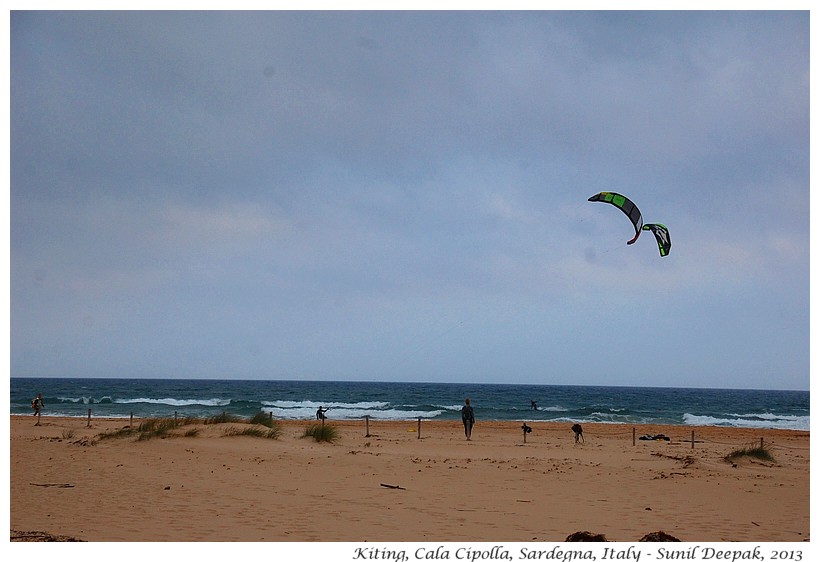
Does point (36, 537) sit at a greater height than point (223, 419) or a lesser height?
greater

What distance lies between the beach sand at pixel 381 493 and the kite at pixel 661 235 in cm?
423

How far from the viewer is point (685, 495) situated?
9.61 m

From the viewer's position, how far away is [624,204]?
551 inches

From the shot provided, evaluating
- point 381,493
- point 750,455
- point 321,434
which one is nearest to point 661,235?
point 750,455

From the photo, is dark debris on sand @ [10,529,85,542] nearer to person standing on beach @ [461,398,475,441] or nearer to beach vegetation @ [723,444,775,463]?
beach vegetation @ [723,444,775,463]

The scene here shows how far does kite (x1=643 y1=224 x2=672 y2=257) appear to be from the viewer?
45.0 feet

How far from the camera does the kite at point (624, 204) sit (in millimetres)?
13721

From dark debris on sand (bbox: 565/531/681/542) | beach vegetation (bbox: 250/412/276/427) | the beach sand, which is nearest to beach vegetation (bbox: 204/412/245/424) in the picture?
beach vegetation (bbox: 250/412/276/427)

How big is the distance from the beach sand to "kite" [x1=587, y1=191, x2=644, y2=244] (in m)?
4.80

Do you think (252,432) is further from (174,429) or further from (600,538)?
(600,538)

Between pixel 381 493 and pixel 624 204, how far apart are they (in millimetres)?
8069

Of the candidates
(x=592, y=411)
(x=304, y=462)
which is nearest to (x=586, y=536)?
(x=304, y=462)

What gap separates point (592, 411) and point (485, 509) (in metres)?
39.8
